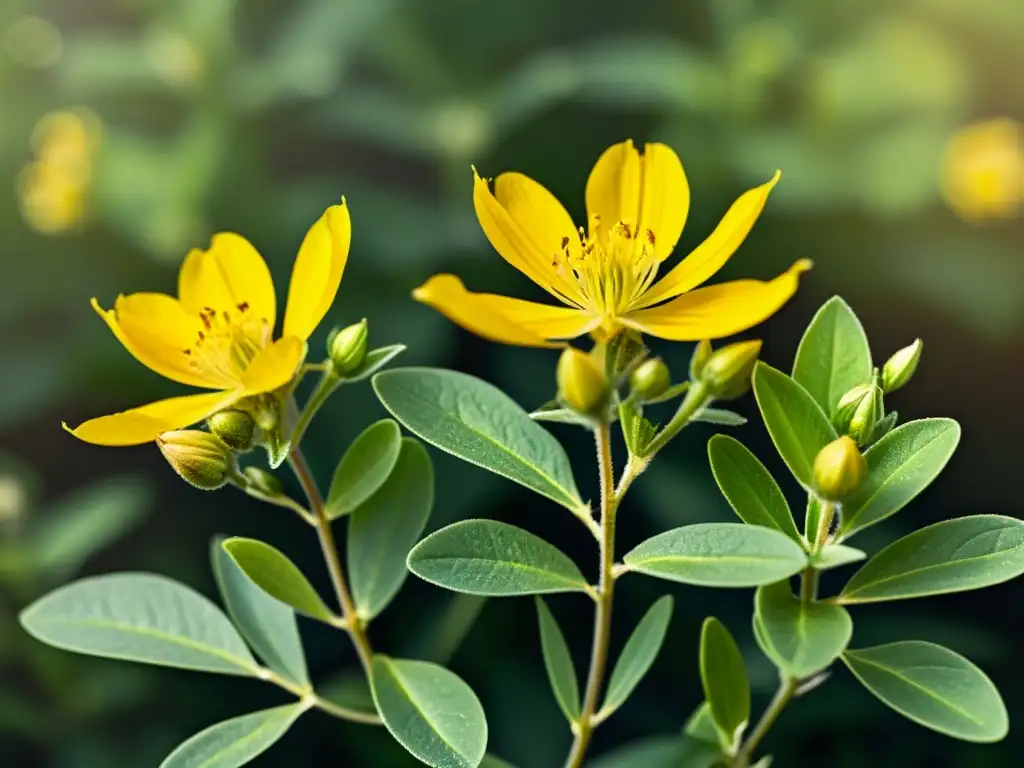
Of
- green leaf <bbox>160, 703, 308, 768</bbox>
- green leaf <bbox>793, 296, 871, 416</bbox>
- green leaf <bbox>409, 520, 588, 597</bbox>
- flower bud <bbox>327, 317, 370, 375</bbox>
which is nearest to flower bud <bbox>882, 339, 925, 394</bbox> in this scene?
green leaf <bbox>793, 296, 871, 416</bbox>

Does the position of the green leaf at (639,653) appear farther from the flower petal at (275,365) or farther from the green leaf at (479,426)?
the flower petal at (275,365)

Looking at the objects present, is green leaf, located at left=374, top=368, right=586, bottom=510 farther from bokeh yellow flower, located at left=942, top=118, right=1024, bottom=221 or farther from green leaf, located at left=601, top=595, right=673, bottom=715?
bokeh yellow flower, located at left=942, top=118, right=1024, bottom=221

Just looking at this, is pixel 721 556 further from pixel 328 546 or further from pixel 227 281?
pixel 227 281

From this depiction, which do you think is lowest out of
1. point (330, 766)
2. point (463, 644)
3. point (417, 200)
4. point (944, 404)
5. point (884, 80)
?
point (330, 766)

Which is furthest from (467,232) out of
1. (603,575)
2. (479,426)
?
(603,575)

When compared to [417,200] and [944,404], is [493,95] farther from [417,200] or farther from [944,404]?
[944,404]

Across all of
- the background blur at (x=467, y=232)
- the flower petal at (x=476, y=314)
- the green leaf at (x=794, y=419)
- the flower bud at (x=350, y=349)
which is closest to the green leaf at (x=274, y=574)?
the flower bud at (x=350, y=349)

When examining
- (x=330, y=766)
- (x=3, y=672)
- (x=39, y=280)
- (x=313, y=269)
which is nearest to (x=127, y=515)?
(x=3, y=672)
